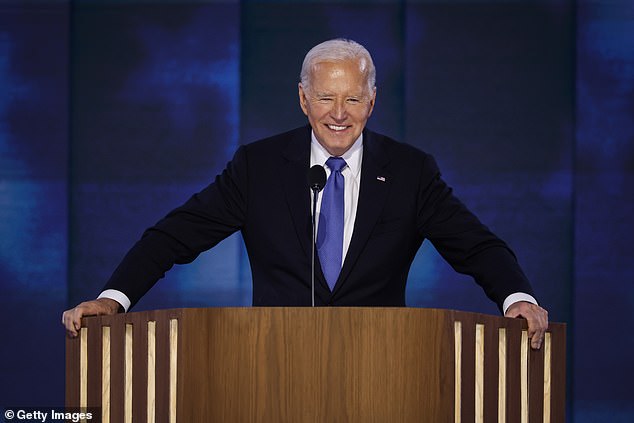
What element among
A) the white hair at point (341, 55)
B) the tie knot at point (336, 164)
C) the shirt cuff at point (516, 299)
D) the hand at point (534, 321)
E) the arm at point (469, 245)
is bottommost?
the hand at point (534, 321)

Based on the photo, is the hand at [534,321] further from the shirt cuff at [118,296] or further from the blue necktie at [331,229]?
the shirt cuff at [118,296]

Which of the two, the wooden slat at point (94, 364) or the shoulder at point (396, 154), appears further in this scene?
the shoulder at point (396, 154)

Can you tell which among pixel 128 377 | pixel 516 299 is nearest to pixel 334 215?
pixel 516 299

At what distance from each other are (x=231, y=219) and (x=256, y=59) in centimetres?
189

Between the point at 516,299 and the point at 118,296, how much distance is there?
999mm

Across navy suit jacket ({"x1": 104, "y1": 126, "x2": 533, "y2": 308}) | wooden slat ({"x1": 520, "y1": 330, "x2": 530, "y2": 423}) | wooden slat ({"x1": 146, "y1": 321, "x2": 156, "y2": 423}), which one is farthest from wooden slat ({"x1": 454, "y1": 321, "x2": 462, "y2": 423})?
wooden slat ({"x1": 146, "y1": 321, "x2": 156, "y2": 423})

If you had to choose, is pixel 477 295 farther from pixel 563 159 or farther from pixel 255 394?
pixel 255 394

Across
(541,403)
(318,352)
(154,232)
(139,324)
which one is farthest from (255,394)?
(154,232)

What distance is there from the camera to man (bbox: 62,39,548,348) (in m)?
2.78

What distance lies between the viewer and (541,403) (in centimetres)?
215

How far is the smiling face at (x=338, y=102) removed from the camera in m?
2.85

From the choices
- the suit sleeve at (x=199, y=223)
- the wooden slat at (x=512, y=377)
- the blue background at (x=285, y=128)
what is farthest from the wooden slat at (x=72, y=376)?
the blue background at (x=285, y=128)

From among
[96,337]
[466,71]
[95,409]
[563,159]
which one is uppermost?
[466,71]

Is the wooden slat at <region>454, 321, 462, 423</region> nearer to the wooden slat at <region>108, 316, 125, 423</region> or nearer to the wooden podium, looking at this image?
the wooden podium
